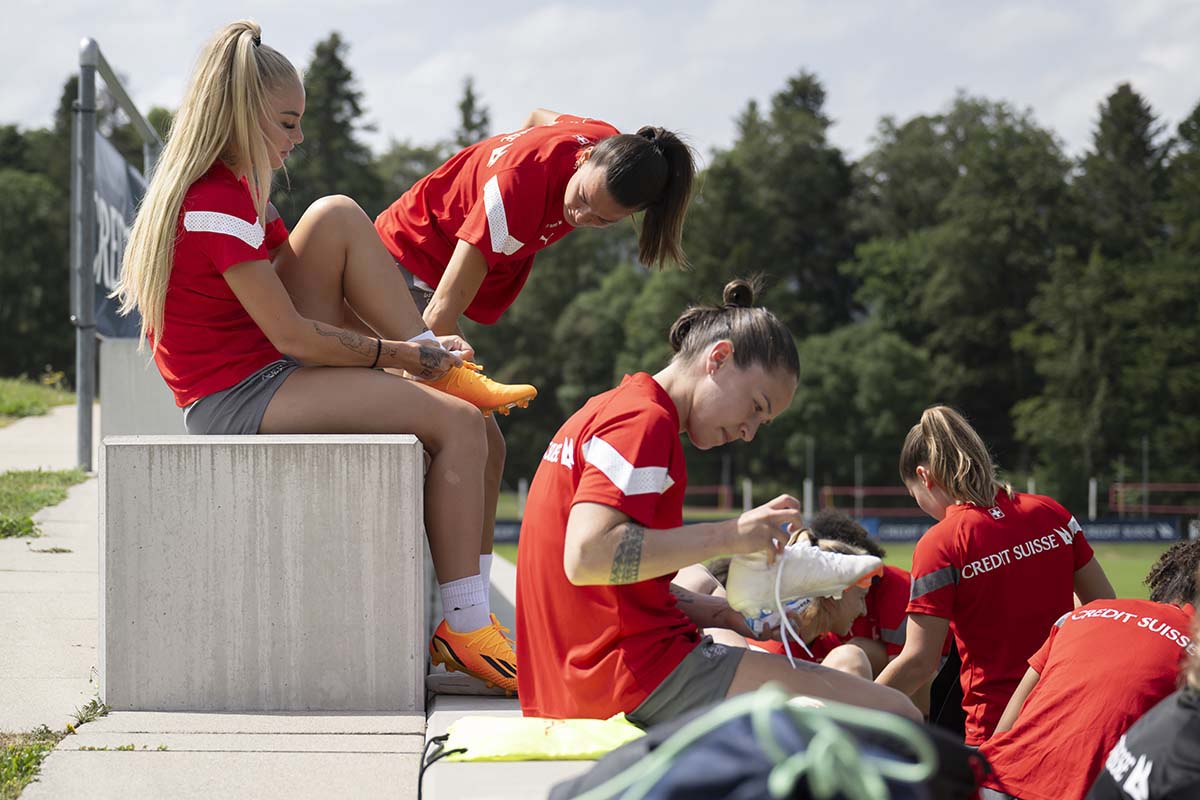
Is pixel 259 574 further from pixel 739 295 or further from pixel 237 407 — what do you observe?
pixel 739 295

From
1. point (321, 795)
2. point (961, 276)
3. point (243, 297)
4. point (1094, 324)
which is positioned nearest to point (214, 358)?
point (243, 297)

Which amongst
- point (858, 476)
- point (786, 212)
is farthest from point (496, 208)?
point (786, 212)

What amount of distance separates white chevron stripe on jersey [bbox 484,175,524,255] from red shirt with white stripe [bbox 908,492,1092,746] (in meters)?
1.65

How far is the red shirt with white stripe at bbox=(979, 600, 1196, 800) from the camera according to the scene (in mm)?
3100

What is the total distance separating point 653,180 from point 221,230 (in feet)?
4.24

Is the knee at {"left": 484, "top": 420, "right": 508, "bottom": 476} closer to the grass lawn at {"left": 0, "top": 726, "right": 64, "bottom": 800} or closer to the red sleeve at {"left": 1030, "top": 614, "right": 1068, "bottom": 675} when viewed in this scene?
the grass lawn at {"left": 0, "top": 726, "right": 64, "bottom": 800}

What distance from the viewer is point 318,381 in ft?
12.0

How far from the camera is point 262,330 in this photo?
362cm

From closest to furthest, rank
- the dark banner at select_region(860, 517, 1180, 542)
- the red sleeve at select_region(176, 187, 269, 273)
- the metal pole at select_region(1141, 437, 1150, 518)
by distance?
1. the red sleeve at select_region(176, 187, 269, 273)
2. the dark banner at select_region(860, 517, 1180, 542)
3. the metal pole at select_region(1141, 437, 1150, 518)

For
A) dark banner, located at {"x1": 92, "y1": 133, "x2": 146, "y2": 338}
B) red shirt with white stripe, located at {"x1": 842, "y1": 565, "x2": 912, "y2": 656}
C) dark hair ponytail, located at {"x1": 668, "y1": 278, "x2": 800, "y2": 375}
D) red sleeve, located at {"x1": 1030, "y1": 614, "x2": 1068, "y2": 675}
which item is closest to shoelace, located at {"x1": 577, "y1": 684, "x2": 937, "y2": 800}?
dark hair ponytail, located at {"x1": 668, "y1": 278, "x2": 800, "y2": 375}

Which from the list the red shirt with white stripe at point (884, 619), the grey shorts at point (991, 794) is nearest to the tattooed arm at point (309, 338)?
the red shirt with white stripe at point (884, 619)

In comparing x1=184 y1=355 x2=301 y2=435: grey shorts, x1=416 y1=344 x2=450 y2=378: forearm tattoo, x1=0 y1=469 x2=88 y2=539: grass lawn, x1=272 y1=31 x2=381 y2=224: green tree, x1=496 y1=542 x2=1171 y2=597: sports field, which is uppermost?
x1=272 y1=31 x2=381 y2=224: green tree

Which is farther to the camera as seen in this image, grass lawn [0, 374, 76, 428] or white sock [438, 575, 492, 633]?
grass lawn [0, 374, 76, 428]

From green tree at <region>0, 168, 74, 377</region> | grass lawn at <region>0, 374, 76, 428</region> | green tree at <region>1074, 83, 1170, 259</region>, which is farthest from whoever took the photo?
green tree at <region>1074, 83, 1170, 259</region>
